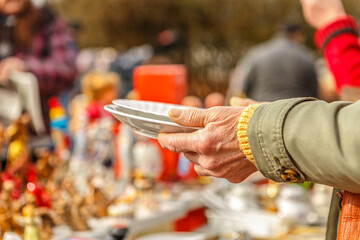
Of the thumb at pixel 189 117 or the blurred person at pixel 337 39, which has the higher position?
the blurred person at pixel 337 39

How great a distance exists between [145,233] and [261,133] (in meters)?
1.10

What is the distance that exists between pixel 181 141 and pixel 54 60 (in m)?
1.59

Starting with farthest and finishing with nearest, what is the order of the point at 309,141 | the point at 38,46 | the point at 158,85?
1. the point at 158,85
2. the point at 38,46
3. the point at 309,141

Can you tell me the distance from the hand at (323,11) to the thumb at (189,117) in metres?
0.91

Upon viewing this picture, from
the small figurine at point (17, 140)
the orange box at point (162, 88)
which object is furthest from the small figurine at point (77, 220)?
the orange box at point (162, 88)

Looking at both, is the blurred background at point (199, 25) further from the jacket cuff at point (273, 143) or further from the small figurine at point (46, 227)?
the jacket cuff at point (273, 143)

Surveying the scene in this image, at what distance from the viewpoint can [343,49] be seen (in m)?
1.52

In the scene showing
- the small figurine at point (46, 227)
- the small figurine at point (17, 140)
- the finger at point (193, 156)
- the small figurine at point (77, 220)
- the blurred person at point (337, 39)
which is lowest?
the small figurine at point (77, 220)

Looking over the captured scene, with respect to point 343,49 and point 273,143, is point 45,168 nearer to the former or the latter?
point 343,49

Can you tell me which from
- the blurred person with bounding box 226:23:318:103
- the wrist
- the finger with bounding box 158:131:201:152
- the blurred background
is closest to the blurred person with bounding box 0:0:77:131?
the blurred person with bounding box 226:23:318:103

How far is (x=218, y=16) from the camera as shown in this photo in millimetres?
10070

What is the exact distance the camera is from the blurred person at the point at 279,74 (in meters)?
3.18

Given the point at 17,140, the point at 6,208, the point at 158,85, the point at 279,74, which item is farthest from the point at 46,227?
the point at 279,74

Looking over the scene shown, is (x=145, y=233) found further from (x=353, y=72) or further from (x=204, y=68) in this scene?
(x=204, y=68)
